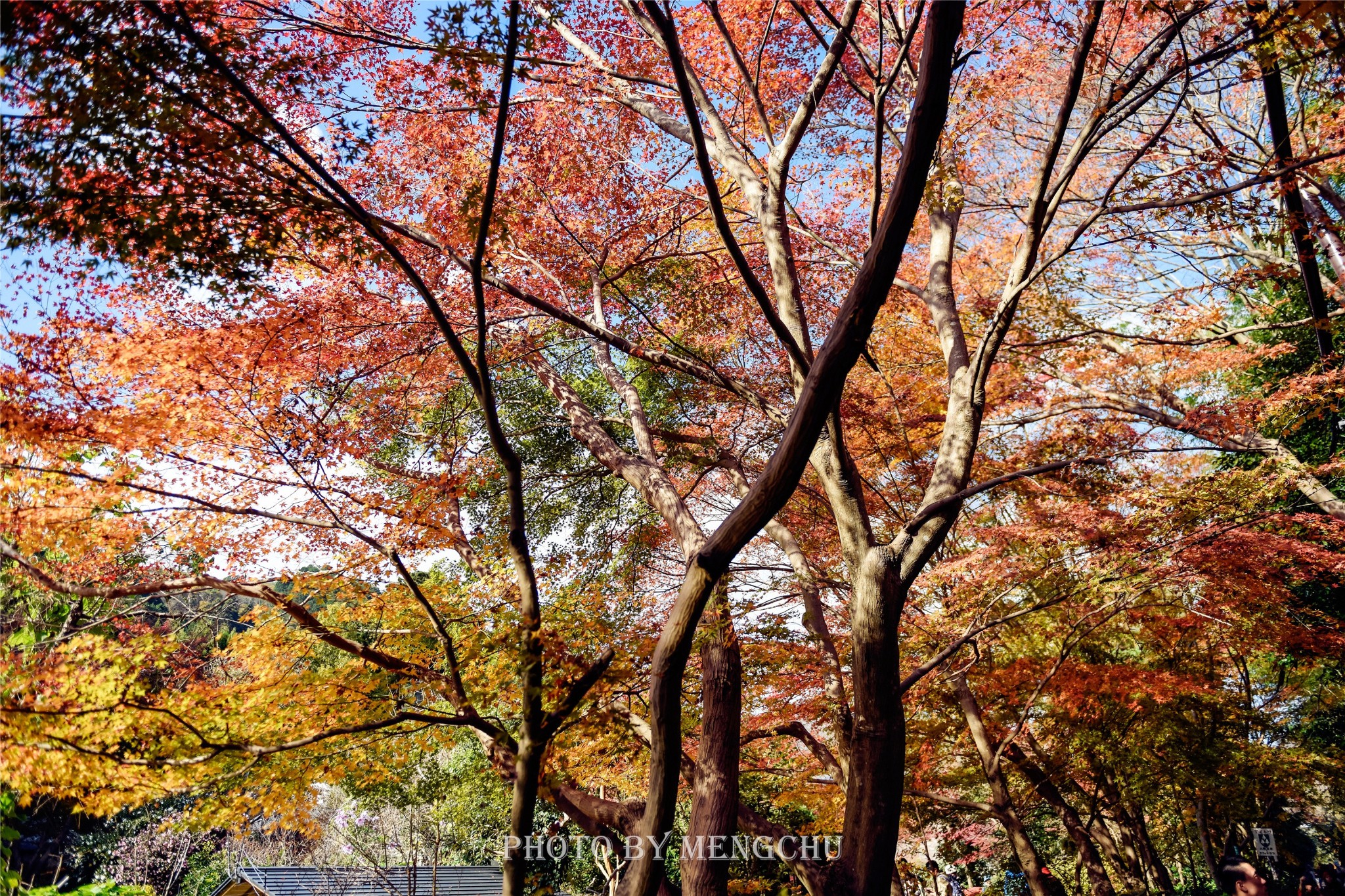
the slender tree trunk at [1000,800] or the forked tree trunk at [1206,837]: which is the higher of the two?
the slender tree trunk at [1000,800]

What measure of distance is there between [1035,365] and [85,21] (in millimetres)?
8170

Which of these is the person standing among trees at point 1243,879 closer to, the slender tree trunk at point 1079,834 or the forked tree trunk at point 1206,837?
the slender tree trunk at point 1079,834

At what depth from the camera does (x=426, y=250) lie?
6.25m

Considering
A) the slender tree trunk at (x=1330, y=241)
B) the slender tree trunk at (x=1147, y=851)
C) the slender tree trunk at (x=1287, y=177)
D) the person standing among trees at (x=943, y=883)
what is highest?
the slender tree trunk at (x=1330, y=241)

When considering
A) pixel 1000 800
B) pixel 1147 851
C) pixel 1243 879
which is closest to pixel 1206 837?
pixel 1147 851

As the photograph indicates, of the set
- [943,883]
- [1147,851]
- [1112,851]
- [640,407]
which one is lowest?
[943,883]

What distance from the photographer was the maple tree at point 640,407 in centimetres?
310

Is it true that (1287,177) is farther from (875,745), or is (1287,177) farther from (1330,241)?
(875,745)

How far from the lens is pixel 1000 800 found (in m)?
7.36

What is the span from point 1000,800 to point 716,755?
13.0ft

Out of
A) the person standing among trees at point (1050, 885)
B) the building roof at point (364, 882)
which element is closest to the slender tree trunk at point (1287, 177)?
the person standing among trees at point (1050, 885)

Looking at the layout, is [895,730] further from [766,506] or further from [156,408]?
[156,408]

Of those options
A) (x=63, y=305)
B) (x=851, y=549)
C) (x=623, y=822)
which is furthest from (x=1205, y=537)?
(x=63, y=305)

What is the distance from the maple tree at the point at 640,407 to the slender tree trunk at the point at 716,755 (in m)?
0.03
